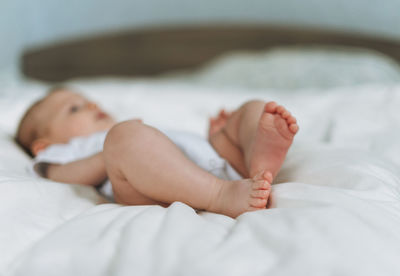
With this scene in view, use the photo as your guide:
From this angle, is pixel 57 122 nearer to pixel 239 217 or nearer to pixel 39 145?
pixel 39 145

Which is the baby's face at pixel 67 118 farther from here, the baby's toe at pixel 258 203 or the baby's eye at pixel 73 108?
the baby's toe at pixel 258 203

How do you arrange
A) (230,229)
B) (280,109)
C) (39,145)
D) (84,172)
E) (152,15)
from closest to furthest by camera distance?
(230,229) → (280,109) → (84,172) → (39,145) → (152,15)

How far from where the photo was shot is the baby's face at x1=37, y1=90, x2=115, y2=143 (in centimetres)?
101

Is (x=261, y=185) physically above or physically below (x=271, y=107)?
below

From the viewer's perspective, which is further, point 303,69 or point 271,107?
point 303,69

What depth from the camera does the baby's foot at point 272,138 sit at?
2.09 feet

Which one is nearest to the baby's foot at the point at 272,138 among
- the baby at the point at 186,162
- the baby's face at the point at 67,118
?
the baby at the point at 186,162

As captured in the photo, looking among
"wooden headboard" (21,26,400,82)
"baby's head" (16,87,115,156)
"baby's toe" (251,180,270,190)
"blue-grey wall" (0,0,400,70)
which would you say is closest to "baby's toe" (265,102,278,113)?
"baby's toe" (251,180,270,190)

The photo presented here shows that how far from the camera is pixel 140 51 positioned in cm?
218

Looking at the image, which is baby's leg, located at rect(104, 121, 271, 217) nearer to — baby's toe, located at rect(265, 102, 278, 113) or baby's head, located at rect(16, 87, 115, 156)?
baby's toe, located at rect(265, 102, 278, 113)

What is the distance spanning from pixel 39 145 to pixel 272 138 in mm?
582

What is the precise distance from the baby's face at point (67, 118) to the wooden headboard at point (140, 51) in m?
1.16

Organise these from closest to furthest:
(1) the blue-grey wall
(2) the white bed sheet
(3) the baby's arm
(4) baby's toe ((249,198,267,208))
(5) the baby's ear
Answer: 1. (2) the white bed sheet
2. (4) baby's toe ((249,198,267,208))
3. (3) the baby's arm
4. (5) the baby's ear
5. (1) the blue-grey wall

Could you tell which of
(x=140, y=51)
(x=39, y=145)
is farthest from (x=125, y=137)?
(x=140, y=51)
